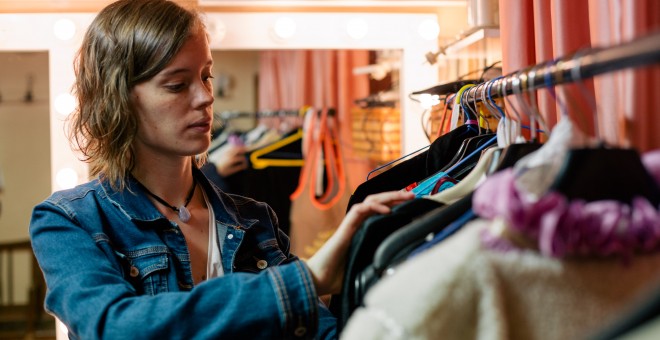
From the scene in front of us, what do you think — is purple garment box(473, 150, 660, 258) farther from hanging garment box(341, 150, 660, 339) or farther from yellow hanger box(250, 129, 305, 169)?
yellow hanger box(250, 129, 305, 169)

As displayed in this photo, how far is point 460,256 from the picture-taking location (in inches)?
22.1

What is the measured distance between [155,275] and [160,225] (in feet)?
0.28

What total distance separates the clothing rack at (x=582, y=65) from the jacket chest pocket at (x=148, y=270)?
0.51 metres

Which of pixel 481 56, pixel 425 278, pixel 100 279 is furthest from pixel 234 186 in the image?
pixel 425 278

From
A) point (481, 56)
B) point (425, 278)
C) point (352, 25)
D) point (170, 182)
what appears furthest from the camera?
point (352, 25)

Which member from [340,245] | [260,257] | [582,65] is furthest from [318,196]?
[582,65]

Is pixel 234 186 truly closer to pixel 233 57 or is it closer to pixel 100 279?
pixel 233 57

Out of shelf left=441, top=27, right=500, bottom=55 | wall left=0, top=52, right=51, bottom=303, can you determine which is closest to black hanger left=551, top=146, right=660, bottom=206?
shelf left=441, top=27, right=500, bottom=55

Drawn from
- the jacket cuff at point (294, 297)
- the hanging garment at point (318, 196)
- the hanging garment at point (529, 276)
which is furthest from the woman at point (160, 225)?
the hanging garment at point (318, 196)

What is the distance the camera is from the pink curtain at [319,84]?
213 cm

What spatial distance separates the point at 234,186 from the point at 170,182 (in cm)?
102

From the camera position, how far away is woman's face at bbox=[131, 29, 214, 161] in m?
1.05

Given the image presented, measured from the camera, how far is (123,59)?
3.49 ft

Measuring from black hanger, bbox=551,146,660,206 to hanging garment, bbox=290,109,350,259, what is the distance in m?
1.56
